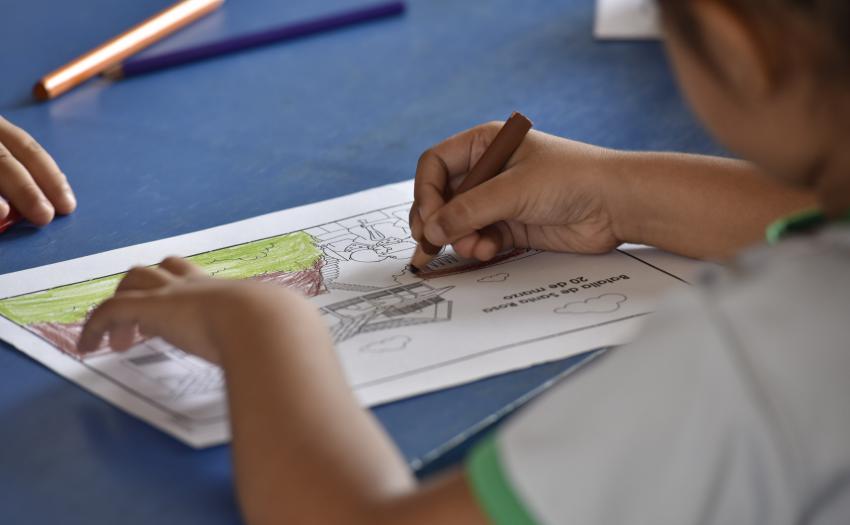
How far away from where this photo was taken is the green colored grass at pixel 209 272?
2.61 feet

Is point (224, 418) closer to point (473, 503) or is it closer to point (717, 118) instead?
point (473, 503)

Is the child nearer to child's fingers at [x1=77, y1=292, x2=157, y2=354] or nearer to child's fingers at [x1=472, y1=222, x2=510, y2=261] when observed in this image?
child's fingers at [x1=77, y1=292, x2=157, y2=354]

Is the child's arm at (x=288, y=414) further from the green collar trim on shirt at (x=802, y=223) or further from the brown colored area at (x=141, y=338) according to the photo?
the green collar trim on shirt at (x=802, y=223)

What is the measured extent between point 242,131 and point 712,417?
79 centimetres

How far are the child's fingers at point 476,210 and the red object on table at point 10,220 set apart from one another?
1.30ft

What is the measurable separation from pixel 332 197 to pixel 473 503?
21.0 inches

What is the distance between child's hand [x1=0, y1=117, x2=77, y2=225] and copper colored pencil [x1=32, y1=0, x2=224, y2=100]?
21 cm

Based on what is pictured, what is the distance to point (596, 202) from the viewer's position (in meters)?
0.88

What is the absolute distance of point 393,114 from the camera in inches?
45.4

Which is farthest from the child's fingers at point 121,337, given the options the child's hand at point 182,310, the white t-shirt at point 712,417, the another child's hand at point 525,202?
the white t-shirt at point 712,417

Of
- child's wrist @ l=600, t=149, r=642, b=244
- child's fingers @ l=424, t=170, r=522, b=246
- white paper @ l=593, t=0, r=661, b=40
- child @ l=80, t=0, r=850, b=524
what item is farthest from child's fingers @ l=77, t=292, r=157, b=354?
white paper @ l=593, t=0, r=661, b=40

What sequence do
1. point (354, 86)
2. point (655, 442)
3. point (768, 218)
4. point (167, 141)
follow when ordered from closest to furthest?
point (655, 442)
point (768, 218)
point (167, 141)
point (354, 86)

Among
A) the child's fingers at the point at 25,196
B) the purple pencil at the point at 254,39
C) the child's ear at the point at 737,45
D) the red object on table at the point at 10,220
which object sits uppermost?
the child's ear at the point at 737,45

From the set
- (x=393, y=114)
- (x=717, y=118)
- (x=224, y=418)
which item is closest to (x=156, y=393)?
(x=224, y=418)
